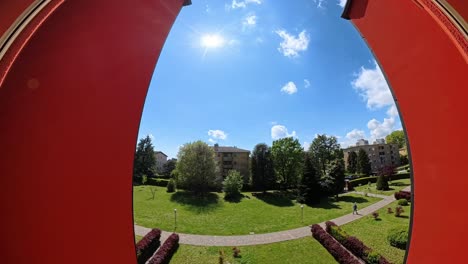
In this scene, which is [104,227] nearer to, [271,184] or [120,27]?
[120,27]

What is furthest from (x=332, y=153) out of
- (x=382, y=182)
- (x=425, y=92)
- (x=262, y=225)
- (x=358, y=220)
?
(x=425, y=92)

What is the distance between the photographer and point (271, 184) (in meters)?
38.8

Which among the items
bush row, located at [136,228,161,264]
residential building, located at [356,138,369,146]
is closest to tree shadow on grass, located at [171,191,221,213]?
bush row, located at [136,228,161,264]

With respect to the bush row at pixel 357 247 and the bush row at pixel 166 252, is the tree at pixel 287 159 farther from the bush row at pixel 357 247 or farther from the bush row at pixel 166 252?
the bush row at pixel 166 252

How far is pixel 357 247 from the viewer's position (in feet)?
46.1

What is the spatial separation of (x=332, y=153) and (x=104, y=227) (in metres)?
58.1

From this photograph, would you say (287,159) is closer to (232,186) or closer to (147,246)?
(232,186)

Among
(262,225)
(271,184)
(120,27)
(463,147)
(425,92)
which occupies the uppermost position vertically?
(120,27)

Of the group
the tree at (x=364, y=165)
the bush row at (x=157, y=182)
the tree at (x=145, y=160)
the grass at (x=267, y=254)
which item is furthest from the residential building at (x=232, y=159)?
the grass at (x=267, y=254)

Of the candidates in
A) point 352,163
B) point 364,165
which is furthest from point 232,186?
point 352,163

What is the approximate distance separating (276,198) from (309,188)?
16.9 feet

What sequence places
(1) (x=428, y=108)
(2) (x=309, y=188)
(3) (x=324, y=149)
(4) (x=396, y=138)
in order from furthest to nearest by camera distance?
(4) (x=396, y=138)
(3) (x=324, y=149)
(2) (x=309, y=188)
(1) (x=428, y=108)

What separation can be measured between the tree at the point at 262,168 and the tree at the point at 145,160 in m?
23.7

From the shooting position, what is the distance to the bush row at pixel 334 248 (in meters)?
13.0
